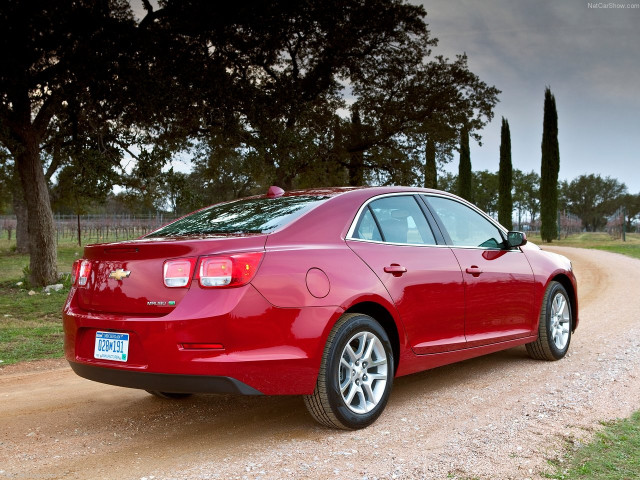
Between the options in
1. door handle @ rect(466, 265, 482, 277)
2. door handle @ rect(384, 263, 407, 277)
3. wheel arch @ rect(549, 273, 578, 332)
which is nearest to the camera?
door handle @ rect(384, 263, 407, 277)

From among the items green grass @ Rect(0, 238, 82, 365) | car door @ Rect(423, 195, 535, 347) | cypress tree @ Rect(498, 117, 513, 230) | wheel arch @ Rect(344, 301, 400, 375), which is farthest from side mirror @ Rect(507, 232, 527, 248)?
cypress tree @ Rect(498, 117, 513, 230)

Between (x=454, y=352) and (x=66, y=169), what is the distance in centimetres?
3132

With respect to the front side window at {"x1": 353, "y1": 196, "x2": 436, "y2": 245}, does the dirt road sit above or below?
below

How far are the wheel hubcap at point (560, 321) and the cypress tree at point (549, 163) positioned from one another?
35934 millimetres

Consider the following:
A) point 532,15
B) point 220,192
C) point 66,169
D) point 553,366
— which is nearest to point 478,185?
point 220,192

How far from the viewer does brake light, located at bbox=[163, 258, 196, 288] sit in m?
3.91

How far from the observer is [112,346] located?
4.09 m

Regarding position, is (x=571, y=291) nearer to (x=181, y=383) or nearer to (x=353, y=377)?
(x=353, y=377)

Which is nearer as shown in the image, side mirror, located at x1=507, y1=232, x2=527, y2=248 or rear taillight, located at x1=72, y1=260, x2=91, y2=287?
rear taillight, located at x1=72, y1=260, x2=91, y2=287

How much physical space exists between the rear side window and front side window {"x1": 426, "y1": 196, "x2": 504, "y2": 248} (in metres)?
1.28

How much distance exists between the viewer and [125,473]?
3.68m

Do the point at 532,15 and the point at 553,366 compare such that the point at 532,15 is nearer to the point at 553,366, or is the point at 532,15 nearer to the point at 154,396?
the point at 553,366

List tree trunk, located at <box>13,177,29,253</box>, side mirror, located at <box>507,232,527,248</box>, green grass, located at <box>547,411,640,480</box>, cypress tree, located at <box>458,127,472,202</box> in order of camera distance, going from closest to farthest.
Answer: green grass, located at <box>547,411,640,480</box> < side mirror, located at <box>507,232,527,248</box> < tree trunk, located at <box>13,177,29,253</box> < cypress tree, located at <box>458,127,472,202</box>

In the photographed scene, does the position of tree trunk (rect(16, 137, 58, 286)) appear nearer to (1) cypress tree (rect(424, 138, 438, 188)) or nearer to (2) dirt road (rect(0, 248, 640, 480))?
(2) dirt road (rect(0, 248, 640, 480))
